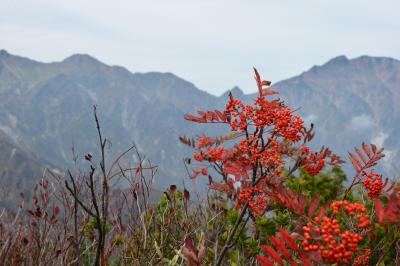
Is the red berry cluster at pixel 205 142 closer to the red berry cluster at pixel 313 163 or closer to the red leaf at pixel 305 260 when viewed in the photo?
the red berry cluster at pixel 313 163

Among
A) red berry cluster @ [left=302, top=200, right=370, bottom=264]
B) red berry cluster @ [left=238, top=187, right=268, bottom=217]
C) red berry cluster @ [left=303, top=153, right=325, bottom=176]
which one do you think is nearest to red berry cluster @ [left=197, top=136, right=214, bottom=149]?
red berry cluster @ [left=238, top=187, right=268, bottom=217]

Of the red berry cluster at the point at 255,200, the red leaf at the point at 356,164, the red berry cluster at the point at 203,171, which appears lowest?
the red berry cluster at the point at 255,200

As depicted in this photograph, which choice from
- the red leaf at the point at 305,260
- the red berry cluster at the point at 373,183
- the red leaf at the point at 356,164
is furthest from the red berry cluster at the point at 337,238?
the red leaf at the point at 356,164

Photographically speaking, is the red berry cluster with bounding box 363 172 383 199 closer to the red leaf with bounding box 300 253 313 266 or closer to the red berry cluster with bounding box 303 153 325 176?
the red berry cluster with bounding box 303 153 325 176

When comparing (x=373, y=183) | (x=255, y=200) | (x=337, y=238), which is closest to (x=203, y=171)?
(x=255, y=200)

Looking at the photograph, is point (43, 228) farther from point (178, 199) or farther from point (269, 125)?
point (269, 125)

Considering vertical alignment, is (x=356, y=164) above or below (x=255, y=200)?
above

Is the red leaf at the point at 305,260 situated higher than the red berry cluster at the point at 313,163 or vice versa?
the red berry cluster at the point at 313,163

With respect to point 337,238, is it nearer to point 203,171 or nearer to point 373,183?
point 373,183

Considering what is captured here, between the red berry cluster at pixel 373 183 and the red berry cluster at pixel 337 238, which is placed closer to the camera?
the red berry cluster at pixel 337 238

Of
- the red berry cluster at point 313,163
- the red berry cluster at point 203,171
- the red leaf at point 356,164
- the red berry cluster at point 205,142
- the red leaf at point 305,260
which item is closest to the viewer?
the red leaf at point 305,260

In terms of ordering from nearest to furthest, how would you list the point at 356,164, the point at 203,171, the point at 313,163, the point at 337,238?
the point at 337,238
the point at 356,164
the point at 313,163
the point at 203,171

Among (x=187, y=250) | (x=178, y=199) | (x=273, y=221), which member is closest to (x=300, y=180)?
(x=273, y=221)

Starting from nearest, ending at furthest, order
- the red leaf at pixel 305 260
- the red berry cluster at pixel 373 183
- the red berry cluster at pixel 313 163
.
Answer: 1. the red leaf at pixel 305 260
2. the red berry cluster at pixel 373 183
3. the red berry cluster at pixel 313 163
